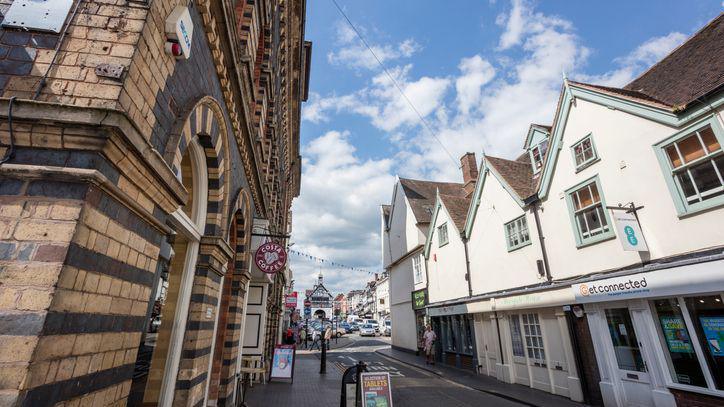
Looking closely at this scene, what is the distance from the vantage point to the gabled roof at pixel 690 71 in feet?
23.5

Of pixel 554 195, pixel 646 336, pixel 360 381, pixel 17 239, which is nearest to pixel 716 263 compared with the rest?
pixel 646 336

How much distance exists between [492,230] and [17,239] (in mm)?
13967

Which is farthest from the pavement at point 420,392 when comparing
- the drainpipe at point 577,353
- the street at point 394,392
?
the drainpipe at point 577,353

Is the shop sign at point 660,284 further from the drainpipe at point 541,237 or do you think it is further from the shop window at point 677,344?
the drainpipe at point 541,237

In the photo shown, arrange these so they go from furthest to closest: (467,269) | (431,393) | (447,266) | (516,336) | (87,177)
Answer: (447,266)
(467,269)
(516,336)
(431,393)
(87,177)

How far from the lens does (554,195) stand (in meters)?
10.6

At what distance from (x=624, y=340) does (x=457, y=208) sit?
10066mm

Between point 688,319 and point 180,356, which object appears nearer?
point 180,356

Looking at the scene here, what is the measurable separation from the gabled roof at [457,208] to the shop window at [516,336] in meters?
5.10

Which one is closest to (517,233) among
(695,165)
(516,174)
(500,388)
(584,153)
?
(516,174)

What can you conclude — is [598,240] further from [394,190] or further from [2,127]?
[394,190]

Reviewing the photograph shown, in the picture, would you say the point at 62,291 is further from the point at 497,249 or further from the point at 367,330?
the point at 367,330

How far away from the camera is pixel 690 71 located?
8.18 meters

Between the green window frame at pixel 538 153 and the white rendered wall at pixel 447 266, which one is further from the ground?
the green window frame at pixel 538 153
